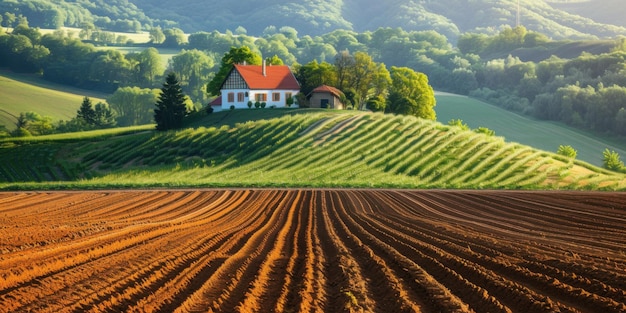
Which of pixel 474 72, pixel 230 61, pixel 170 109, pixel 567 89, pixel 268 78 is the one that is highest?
pixel 474 72

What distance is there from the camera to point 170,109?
80562 millimetres

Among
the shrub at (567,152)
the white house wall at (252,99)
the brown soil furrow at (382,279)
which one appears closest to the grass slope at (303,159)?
the white house wall at (252,99)

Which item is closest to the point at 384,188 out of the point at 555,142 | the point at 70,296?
the point at 70,296

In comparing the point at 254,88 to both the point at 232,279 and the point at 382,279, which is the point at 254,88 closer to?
the point at 232,279

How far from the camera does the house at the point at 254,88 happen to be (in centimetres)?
8475

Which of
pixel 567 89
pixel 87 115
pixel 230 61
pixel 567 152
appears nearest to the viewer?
pixel 567 152

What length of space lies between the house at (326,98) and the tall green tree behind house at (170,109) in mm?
14700

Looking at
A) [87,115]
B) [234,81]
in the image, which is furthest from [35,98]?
[234,81]

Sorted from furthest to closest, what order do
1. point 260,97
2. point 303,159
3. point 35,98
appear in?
1. point 35,98
2. point 260,97
3. point 303,159

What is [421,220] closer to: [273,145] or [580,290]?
[580,290]

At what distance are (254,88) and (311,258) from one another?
66435mm

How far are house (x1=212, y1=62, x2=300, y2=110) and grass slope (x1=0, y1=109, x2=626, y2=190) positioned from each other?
24.3ft

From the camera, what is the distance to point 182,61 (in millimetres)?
180125

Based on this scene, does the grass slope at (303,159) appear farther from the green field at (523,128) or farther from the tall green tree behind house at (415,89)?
the green field at (523,128)
